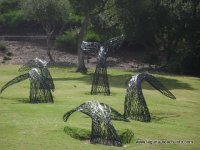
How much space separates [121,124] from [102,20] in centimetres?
3388

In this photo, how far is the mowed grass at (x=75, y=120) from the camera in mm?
13742

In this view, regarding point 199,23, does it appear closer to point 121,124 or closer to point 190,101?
point 190,101

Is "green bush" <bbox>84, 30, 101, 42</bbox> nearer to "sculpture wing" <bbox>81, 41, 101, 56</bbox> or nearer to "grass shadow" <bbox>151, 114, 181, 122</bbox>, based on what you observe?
"sculpture wing" <bbox>81, 41, 101, 56</bbox>

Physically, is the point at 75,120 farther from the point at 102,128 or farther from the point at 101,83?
the point at 101,83

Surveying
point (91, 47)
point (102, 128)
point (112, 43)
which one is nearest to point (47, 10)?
point (91, 47)

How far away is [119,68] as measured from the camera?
44.0 metres

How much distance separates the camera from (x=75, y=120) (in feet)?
55.5

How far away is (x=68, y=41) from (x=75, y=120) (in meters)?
33.8

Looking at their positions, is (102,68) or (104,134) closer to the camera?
(104,134)

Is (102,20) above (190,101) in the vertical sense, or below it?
above

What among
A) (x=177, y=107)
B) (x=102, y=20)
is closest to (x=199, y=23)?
(x=102, y=20)

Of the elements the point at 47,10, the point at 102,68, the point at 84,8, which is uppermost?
the point at 84,8

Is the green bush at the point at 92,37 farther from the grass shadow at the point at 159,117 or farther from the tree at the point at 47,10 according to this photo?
the grass shadow at the point at 159,117

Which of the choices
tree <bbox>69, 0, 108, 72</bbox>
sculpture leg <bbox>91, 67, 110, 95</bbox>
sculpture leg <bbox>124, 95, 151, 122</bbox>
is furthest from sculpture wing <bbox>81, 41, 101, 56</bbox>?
tree <bbox>69, 0, 108, 72</bbox>
